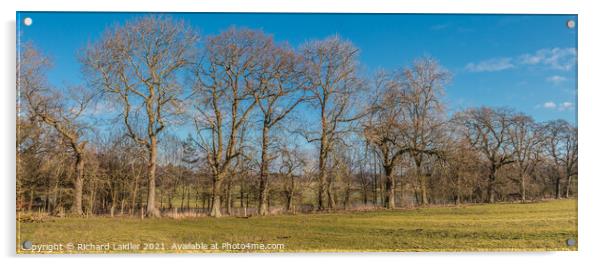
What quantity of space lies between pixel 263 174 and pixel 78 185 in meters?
3.17

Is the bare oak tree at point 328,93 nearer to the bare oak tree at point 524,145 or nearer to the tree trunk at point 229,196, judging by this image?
the tree trunk at point 229,196

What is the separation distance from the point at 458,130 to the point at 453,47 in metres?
Answer: 1.43

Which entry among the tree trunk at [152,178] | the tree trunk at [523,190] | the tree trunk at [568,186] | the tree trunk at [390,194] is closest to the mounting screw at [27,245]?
the tree trunk at [152,178]

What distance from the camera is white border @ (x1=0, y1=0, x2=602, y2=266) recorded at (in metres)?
6.25

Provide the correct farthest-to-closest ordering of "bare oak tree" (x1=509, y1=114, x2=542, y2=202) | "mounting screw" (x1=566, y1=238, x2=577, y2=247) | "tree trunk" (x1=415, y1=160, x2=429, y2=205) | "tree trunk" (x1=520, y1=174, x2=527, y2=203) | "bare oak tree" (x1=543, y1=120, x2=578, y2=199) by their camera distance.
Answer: "tree trunk" (x1=520, y1=174, x2=527, y2=203) < "tree trunk" (x1=415, y1=160, x2=429, y2=205) < "bare oak tree" (x1=509, y1=114, x2=542, y2=202) < "bare oak tree" (x1=543, y1=120, x2=578, y2=199) < "mounting screw" (x1=566, y1=238, x2=577, y2=247)

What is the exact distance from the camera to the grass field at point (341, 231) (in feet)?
21.1

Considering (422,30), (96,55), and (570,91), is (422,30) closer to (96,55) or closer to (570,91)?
(570,91)

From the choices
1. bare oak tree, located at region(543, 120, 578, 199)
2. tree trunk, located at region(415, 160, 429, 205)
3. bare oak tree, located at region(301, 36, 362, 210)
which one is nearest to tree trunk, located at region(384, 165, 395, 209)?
tree trunk, located at region(415, 160, 429, 205)

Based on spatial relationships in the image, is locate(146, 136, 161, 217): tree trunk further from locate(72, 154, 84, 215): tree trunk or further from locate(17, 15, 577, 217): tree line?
locate(72, 154, 84, 215): tree trunk

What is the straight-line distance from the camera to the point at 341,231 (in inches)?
269

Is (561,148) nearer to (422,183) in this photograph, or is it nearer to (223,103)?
(422,183)

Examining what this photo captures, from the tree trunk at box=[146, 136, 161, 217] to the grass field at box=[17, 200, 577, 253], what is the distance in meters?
0.22
